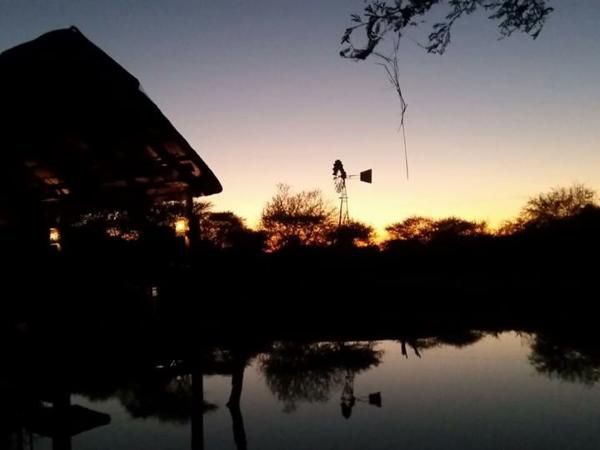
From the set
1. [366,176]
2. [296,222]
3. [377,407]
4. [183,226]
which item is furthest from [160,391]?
[296,222]

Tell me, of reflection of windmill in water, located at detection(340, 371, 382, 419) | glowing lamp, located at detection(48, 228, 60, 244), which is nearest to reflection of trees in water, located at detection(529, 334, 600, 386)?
reflection of windmill in water, located at detection(340, 371, 382, 419)

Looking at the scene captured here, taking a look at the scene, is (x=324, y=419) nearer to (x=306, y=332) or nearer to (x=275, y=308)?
(x=306, y=332)

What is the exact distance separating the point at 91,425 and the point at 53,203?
4.85m

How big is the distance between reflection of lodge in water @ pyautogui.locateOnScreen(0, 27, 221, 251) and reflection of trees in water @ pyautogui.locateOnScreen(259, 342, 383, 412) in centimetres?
388

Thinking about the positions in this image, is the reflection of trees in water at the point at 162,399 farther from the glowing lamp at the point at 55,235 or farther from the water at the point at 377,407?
the glowing lamp at the point at 55,235

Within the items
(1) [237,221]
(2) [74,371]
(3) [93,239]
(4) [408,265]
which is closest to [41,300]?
(2) [74,371]

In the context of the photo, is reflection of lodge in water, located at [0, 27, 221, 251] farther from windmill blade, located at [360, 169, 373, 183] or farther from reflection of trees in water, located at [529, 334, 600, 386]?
windmill blade, located at [360, 169, 373, 183]

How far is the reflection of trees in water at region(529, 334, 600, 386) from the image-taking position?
9102mm

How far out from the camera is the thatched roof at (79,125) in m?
5.32

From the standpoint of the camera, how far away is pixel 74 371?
31.2 ft

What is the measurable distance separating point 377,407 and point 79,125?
6571mm

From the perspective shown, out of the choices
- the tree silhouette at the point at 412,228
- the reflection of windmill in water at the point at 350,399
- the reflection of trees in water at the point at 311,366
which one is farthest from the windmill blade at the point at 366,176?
the tree silhouette at the point at 412,228

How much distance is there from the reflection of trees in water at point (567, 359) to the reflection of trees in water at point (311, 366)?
4.02 m

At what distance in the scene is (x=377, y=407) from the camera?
294 inches
